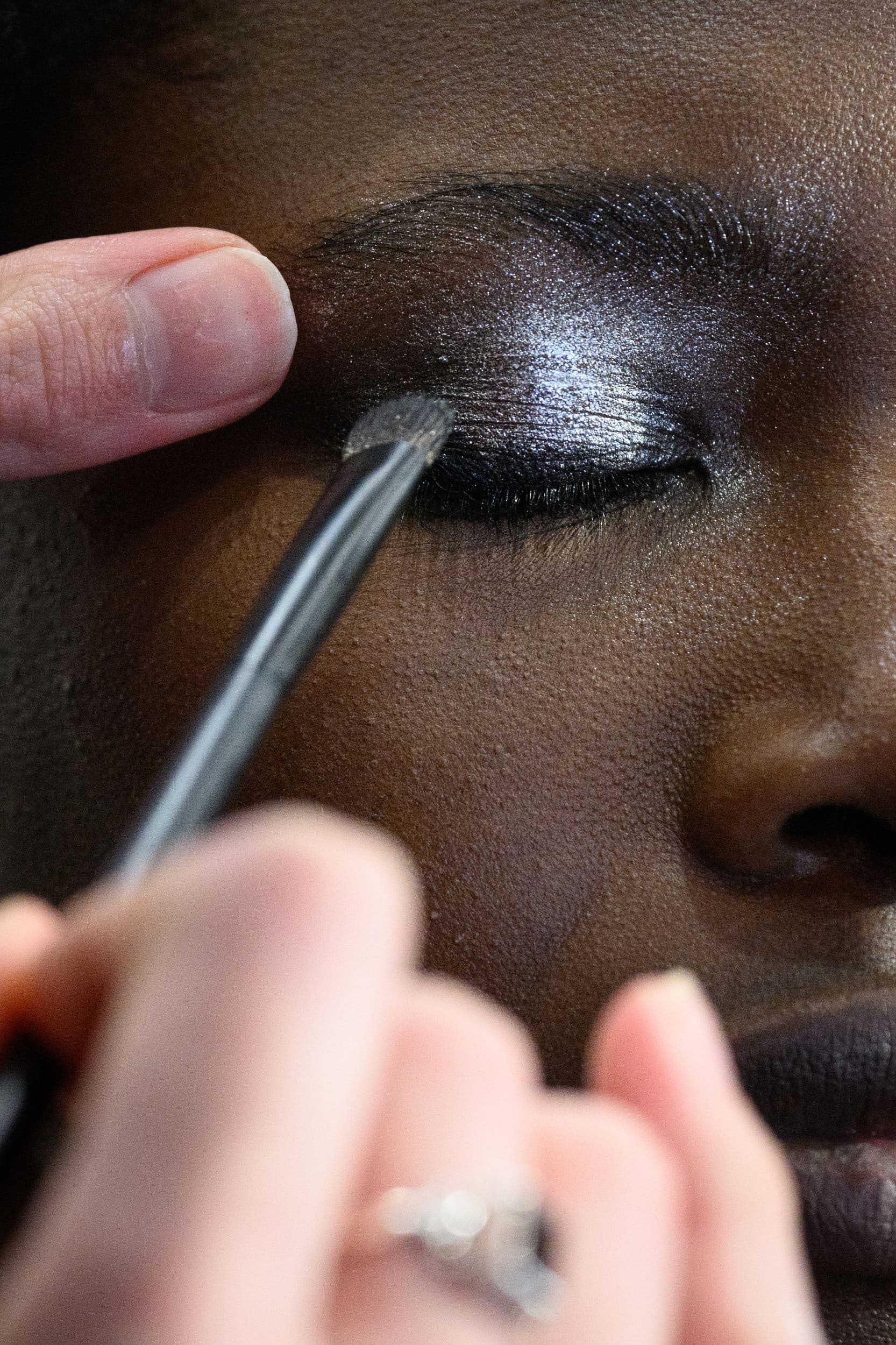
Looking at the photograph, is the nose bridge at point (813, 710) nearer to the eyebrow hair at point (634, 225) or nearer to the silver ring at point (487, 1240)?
the eyebrow hair at point (634, 225)

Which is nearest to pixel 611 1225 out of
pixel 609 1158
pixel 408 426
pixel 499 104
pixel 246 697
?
pixel 609 1158

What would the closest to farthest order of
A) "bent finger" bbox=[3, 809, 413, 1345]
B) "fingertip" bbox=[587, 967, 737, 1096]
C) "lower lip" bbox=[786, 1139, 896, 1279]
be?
"bent finger" bbox=[3, 809, 413, 1345], "fingertip" bbox=[587, 967, 737, 1096], "lower lip" bbox=[786, 1139, 896, 1279]

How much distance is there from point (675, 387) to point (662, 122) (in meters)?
0.13

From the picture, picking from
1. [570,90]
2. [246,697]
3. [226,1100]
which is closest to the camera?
[226,1100]

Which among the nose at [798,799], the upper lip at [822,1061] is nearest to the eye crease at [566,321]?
the nose at [798,799]

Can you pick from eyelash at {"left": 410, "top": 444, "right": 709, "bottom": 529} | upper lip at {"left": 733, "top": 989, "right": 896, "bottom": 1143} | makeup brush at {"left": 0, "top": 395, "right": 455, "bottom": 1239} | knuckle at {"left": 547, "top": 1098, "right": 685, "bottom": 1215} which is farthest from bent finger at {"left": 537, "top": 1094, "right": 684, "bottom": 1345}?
eyelash at {"left": 410, "top": 444, "right": 709, "bottom": 529}

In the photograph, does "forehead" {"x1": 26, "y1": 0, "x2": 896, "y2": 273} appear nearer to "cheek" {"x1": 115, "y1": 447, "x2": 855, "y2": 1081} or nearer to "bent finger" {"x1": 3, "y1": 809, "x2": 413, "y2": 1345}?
"cheek" {"x1": 115, "y1": 447, "x2": 855, "y2": 1081}

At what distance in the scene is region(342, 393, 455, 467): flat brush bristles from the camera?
606mm

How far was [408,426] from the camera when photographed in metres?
0.62

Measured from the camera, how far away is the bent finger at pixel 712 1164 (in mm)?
279

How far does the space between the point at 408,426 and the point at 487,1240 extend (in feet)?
1.47

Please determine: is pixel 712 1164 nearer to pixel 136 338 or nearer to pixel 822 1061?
pixel 822 1061

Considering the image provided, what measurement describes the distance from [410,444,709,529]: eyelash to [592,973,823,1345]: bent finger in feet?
1.16

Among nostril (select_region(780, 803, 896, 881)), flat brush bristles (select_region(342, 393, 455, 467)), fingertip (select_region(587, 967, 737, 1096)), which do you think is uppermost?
flat brush bristles (select_region(342, 393, 455, 467))
